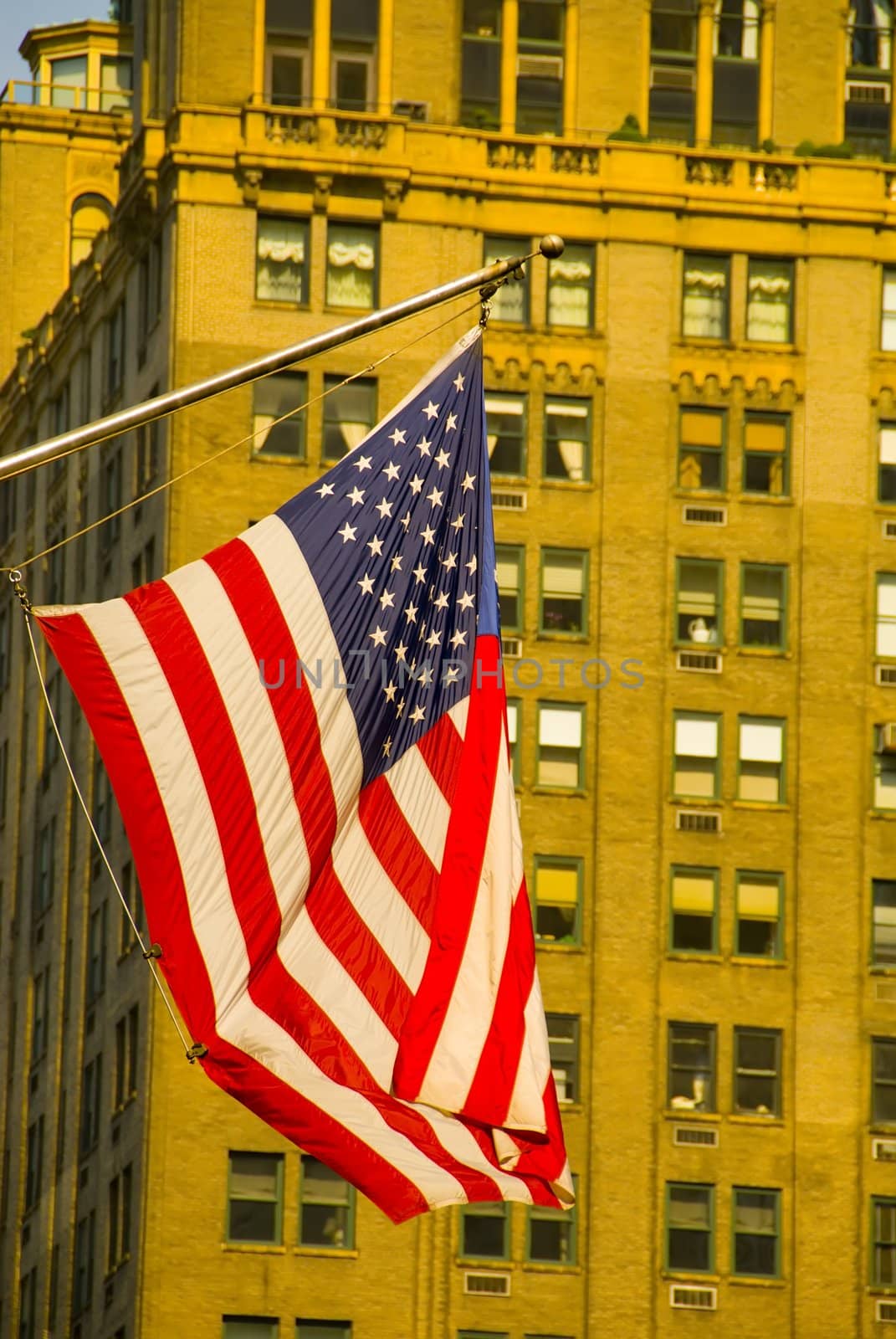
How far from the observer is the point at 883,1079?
245 ft

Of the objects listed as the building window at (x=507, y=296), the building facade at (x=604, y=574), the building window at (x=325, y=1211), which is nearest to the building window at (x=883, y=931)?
the building facade at (x=604, y=574)

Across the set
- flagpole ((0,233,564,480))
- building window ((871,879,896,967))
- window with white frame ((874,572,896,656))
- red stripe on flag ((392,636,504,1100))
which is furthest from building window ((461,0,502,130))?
flagpole ((0,233,564,480))

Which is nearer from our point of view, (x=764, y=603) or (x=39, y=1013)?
(x=764, y=603)

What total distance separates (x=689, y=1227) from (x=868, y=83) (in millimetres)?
26421

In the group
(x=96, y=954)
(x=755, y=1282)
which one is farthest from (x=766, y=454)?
(x=96, y=954)

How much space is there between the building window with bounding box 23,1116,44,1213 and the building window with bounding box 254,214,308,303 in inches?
844

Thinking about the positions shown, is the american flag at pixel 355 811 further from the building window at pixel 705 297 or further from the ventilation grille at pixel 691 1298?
the building window at pixel 705 297

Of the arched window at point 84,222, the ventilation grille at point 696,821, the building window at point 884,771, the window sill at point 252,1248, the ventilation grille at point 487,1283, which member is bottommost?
the ventilation grille at point 487,1283

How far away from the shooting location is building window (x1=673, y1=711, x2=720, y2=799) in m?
75.2

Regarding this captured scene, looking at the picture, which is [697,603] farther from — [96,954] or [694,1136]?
[96,954]

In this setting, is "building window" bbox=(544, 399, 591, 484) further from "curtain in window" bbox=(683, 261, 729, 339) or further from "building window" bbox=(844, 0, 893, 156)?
"building window" bbox=(844, 0, 893, 156)

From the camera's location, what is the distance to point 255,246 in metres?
76.6

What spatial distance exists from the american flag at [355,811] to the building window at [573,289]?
46257 millimetres

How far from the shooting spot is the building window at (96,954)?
7962cm
